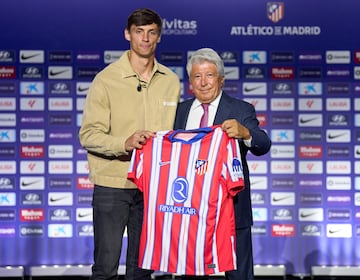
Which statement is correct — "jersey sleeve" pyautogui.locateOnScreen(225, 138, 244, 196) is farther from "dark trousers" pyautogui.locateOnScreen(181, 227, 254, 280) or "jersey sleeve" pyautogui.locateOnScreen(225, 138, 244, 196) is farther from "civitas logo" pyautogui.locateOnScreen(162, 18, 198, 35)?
"civitas logo" pyautogui.locateOnScreen(162, 18, 198, 35)

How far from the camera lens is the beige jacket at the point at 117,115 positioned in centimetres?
314

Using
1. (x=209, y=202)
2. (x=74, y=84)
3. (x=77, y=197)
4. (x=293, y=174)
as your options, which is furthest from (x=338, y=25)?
(x=209, y=202)

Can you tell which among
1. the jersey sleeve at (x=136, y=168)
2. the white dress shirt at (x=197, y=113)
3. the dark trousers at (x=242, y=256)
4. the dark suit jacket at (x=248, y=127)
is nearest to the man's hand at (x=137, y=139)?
the jersey sleeve at (x=136, y=168)

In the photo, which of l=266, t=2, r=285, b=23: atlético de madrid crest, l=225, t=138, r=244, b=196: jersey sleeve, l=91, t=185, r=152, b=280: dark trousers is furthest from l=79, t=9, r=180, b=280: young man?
l=266, t=2, r=285, b=23: atlético de madrid crest

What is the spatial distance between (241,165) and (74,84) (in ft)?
8.62

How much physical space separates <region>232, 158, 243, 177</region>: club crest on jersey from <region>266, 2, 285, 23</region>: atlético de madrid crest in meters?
2.56

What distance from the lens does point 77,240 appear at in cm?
535

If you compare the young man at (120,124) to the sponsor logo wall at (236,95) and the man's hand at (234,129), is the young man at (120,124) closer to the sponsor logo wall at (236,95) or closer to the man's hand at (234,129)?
the man's hand at (234,129)

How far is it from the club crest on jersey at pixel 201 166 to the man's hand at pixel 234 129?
0.59ft

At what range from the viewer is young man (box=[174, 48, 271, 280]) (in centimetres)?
304

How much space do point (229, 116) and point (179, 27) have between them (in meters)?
2.34

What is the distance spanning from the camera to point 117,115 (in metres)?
3.16

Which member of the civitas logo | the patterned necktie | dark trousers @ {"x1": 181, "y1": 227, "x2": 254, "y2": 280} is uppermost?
the civitas logo

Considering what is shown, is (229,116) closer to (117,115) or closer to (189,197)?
(189,197)
